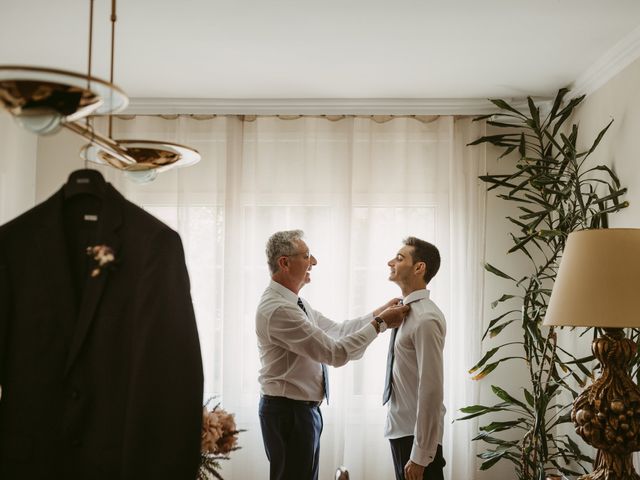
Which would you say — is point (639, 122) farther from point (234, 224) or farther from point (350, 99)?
point (234, 224)

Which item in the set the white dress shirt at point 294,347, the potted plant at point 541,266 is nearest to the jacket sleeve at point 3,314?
the white dress shirt at point 294,347

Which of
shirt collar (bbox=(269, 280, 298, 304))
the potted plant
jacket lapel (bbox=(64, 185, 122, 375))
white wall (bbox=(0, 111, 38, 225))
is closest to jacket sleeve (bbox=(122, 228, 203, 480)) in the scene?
jacket lapel (bbox=(64, 185, 122, 375))

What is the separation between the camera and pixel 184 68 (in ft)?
12.6

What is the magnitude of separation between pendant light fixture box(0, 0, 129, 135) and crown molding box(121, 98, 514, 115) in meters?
3.01

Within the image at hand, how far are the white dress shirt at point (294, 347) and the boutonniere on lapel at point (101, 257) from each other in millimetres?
1484

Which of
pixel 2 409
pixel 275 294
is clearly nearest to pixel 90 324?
pixel 2 409

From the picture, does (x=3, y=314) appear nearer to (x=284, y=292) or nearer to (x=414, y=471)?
(x=284, y=292)

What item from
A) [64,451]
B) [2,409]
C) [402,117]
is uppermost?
[402,117]

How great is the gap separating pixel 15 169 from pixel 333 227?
7.36 ft

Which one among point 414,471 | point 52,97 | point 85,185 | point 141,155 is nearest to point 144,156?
point 141,155

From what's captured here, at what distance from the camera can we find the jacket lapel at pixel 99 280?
5.83 ft

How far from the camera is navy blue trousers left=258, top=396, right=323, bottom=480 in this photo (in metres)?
3.20

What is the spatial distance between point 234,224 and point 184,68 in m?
1.14

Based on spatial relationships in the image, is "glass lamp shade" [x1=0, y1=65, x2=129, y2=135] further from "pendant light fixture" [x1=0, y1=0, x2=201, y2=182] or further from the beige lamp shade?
the beige lamp shade
